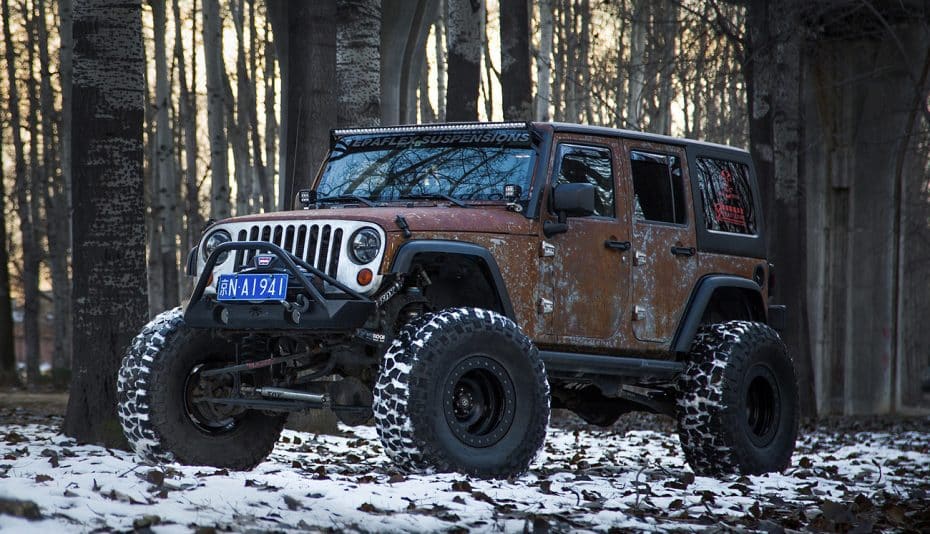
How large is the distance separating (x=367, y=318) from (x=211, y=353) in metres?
1.49

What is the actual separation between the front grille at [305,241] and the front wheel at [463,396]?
648 millimetres

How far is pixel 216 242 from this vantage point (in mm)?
7895

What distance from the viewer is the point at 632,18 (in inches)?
728

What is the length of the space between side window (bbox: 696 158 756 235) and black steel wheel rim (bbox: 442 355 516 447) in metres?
2.81

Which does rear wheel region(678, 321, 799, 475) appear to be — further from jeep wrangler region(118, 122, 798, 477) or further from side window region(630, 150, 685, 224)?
side window region(630, 150, 685, 224)

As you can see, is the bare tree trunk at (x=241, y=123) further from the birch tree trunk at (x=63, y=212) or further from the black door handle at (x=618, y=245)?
the black door handle at (x=618, y=245)

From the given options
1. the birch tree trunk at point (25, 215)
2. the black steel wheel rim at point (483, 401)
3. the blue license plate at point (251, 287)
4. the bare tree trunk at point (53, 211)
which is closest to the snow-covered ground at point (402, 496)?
the black steel wheel rim at point (483, 401)

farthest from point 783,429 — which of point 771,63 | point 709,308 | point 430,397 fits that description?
point 771,63

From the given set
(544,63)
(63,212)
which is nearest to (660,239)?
(544,63)

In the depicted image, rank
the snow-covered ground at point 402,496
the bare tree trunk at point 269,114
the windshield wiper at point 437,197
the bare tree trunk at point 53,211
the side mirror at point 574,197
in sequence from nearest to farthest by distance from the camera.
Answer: the snow-covered ground at point 402,496 → the side mirror at point 574,197 → the windshield wiper at point 437,197 → the bare tree trunk at point 53,211 → the bare tree trunk at point 269,114

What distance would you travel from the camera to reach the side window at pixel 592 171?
8.49 metres

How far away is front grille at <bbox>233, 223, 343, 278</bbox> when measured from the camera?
735 centimetres

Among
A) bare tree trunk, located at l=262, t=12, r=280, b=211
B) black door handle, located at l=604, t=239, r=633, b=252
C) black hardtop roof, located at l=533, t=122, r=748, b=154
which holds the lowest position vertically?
A: black door handle, located at l=604, t=239, r=633, b=252

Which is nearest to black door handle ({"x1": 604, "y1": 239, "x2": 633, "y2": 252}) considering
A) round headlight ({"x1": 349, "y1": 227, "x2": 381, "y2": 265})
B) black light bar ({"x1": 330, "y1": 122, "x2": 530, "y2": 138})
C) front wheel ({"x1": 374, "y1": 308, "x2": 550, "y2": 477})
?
black light bar ({"x1": 330, "y1": 122, "x2": 530, "y2": 138})
